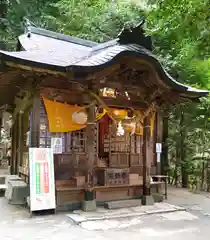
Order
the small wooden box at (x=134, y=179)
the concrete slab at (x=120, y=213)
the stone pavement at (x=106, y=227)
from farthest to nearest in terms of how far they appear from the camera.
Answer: the small wooden box at (x=134, y=179) < the concrete slab at (x=120, y=213) < the stone pavement at (x=106, y=227)

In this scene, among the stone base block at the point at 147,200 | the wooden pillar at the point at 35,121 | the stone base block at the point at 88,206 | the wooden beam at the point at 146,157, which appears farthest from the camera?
the wooden beam at the point at 146,157

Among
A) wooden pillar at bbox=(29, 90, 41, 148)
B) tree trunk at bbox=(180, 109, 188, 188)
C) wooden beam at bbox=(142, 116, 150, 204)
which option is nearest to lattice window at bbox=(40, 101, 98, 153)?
wooden pillar at bbox=(29, 90, 41, 148)

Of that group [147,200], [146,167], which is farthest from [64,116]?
[147,200]

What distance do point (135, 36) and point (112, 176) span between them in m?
3.82

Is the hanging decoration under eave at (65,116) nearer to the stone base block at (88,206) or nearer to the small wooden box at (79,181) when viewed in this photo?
the small wooden box at (79,181)

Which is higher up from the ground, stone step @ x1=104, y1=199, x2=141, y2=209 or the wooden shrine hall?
the wooden shrine hall

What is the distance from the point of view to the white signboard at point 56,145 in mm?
7367

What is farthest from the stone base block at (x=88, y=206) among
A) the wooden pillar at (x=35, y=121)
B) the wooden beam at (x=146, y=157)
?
the wooden pillar at (x=35, y=121)

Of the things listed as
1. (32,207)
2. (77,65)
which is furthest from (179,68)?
(32,207)

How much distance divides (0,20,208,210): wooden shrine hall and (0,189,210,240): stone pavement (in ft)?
3.09

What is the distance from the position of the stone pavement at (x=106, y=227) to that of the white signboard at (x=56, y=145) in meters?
1.62

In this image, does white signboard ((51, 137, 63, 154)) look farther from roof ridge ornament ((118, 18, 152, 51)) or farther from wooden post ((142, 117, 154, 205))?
roof ridge ornament ((118, 18, 152, 51))

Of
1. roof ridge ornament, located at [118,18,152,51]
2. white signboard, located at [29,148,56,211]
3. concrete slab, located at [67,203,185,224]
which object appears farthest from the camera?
roof ridge ornament, located at [118,18,152,51]

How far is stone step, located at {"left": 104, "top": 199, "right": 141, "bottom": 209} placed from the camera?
288 inches
